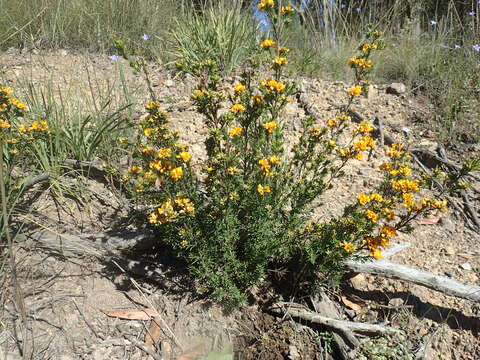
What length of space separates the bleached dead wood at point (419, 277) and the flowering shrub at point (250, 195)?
31 cm

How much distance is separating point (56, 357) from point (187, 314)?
27.8 inches

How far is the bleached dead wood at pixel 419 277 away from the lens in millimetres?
2205

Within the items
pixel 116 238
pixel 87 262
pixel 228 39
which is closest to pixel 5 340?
pixel 87 262

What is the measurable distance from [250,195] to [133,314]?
0.98 m

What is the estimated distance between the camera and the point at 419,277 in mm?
2266

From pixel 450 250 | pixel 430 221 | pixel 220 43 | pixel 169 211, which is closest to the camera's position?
pixel 169 211

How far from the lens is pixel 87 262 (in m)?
2.24

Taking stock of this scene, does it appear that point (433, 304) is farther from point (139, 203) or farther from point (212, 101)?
point (139, 203)

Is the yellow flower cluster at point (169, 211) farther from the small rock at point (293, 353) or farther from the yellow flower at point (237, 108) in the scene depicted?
the small rock at point (293, 353)

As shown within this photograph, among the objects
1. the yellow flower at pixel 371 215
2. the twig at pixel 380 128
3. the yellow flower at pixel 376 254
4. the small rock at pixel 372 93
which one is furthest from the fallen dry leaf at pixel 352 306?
the small rock at pixel 372 93

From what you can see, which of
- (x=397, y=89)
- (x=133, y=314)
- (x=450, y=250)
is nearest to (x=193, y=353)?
(x=133, y=314)

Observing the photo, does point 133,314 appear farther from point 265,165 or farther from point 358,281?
point 358,281

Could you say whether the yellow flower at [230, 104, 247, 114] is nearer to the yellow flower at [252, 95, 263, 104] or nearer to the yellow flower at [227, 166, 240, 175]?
the yellow flower at [252, 95, 263, 104]

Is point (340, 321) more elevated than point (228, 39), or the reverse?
point (228, 39)
